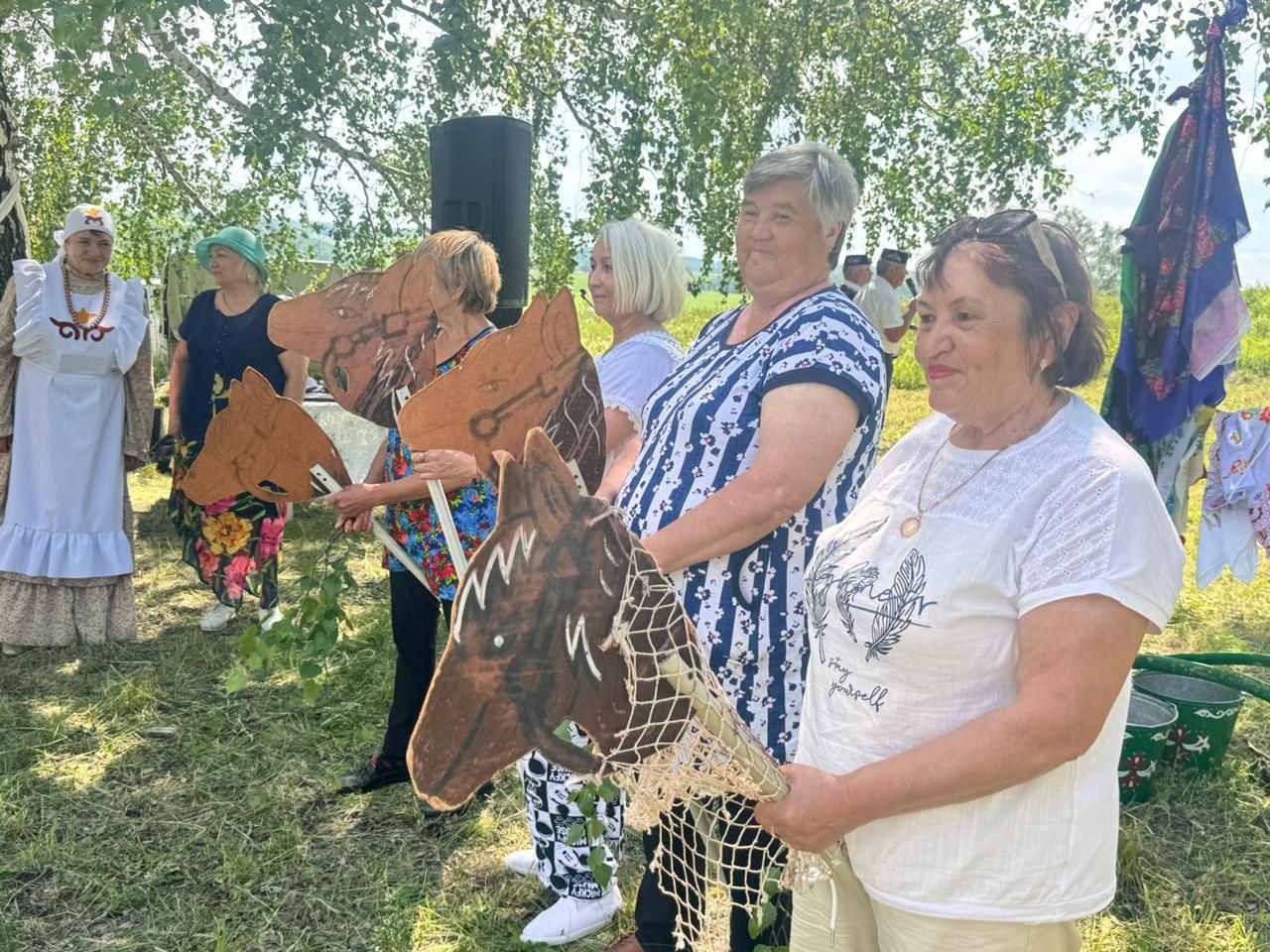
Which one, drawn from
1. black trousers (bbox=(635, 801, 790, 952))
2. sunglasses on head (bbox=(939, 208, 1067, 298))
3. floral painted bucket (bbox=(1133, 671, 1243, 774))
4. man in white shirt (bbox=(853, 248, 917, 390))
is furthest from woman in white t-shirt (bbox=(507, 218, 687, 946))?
man in white shirt (bbox=(853, 248, 917, 390))

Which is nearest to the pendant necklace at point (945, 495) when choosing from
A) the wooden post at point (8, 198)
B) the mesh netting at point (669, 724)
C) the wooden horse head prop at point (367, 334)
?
the mesh netting at point (669, 724)

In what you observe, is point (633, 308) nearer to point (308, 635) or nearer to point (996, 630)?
point (308, 635)

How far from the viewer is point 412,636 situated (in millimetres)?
2559

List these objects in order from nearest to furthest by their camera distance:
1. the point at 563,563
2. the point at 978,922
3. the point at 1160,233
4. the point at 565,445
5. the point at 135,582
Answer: the point at 563,563 → the point at 978,922 → the point at 565,445 → the point at 1160,233 → the point at 135,582

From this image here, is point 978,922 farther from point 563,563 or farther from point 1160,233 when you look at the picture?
point 1160,233

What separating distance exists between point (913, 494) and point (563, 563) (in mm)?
470

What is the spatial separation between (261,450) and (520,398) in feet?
2.40

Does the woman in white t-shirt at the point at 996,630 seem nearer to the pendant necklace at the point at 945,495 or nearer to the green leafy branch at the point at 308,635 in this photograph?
the pendant necklace at the point at 945,495

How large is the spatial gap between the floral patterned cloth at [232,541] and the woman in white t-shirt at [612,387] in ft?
7.60

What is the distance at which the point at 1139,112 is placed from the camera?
524 cm

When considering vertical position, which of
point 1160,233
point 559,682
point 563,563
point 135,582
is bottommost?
point 135,582

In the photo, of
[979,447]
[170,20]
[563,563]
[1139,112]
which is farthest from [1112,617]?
[1139,112]

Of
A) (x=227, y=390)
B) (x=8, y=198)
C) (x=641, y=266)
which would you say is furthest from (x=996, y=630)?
(x=8, y=198)

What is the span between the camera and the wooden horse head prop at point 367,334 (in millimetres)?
1742
